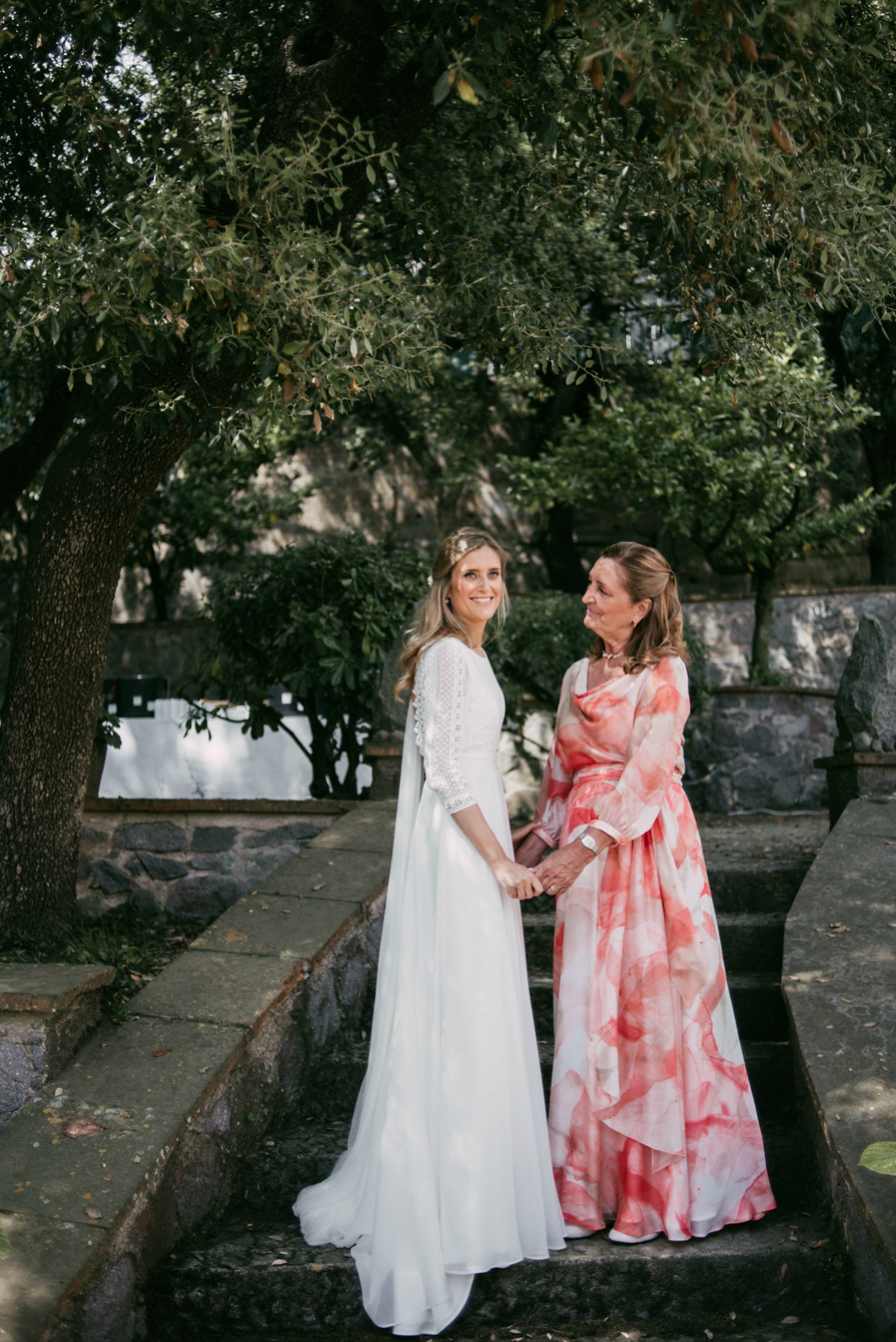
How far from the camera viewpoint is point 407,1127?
2.57m

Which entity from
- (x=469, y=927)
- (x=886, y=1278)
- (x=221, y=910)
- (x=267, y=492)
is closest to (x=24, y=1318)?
(x=469, y=927)

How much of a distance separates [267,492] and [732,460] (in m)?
7.03

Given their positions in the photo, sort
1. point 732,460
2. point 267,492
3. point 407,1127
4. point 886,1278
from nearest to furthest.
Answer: point 886,1278
point 407,1127
point 732,460
point 267,492

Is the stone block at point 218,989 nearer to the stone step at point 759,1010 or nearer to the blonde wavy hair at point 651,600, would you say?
the stone step at point 759,1010

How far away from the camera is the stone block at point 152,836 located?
5.05m

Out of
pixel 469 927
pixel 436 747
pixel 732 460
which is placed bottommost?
pixel 469 927

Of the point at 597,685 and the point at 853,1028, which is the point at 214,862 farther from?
the point at 853,1028

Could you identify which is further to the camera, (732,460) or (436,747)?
(732,460)

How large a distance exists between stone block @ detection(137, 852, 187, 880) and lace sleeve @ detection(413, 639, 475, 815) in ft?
8.92

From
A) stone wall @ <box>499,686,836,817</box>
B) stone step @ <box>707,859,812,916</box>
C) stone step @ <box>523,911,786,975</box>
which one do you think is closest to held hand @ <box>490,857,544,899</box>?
stone step @ <box>523,911,786,975</box>

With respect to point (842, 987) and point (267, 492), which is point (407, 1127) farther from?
point (267, 492)

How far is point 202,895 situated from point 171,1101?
2335 millimetres

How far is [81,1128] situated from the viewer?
105 inches

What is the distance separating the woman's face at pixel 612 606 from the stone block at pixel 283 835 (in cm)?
239
